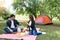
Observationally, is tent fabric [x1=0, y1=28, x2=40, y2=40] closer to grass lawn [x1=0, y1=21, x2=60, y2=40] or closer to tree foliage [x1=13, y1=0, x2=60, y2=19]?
grass lawn [x1=0, y1=21, x2=60, y2=40]

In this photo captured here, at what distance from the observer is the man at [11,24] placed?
228 centimetres

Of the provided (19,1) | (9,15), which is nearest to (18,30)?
(9,15)

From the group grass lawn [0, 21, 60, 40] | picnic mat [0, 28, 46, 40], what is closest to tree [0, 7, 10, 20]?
grass lawn [0, 21, 60, 40]

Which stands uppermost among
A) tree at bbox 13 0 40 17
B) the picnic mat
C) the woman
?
tree at bbox 13 0 40 17

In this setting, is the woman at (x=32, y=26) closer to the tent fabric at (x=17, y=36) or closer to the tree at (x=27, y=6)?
the tent fabric at (x=17, y=36)

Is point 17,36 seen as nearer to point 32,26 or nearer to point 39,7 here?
point 32,26

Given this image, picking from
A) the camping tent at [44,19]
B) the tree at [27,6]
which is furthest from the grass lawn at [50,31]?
the tree at [27,6]

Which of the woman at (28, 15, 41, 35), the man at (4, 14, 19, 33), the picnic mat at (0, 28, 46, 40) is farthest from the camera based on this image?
the man at (4, 14, 19, 33)

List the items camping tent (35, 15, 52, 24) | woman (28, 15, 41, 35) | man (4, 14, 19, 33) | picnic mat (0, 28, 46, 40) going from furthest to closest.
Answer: camping tent (35, 15, 52, 24), man (4, 14, 19, 33), woman (28, 15, 41, 35), picnic mat (0, 28, 46, 40)

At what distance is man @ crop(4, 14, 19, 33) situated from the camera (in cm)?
228

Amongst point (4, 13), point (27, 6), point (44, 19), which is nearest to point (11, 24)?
point (4, 13)

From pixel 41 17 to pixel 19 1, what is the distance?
377 millimetres

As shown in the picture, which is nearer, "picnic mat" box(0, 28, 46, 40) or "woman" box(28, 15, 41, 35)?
"picnic mat" box(0, 28, 46, 40)

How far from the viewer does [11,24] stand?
91.7 inches
